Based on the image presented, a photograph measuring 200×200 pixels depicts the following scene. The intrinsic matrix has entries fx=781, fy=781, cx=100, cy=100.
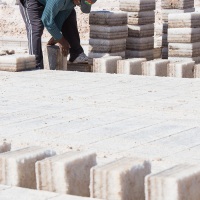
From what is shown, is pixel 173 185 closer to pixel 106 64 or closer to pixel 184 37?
pixel 106 64

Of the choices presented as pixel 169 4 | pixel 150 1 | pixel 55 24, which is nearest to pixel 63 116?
pixel 55 24

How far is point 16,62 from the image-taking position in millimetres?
10961

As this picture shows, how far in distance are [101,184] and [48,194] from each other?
12.9 inches

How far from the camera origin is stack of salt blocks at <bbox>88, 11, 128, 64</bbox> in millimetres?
12484

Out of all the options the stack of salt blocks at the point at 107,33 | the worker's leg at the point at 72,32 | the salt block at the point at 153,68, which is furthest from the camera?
the stack of salt blocks at the point at 107,33

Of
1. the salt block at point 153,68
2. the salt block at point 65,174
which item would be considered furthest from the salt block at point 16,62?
the salt block at point 65,174

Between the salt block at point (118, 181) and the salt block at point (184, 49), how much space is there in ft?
25.2

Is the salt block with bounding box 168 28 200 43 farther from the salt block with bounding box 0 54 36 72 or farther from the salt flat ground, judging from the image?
the salt block with bounding box 0 54 36 72

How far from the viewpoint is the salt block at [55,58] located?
40.7ft

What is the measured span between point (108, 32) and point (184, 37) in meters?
1.21

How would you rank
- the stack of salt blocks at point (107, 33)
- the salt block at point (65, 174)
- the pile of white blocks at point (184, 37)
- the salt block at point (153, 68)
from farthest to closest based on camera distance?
the stack of salt blocks at point (107, 33) < the pile of white blocks at point (184, 37) < the salt block at point (153, 68) < the salt block at point (65, 174)

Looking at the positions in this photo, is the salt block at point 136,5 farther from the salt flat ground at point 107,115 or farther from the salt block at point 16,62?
the salt flat ground at point 107,115

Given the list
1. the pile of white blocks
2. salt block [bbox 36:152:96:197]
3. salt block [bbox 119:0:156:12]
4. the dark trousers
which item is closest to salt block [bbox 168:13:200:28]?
the pile of white blocks

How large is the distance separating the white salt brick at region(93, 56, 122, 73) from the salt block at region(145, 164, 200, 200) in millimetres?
7065
